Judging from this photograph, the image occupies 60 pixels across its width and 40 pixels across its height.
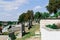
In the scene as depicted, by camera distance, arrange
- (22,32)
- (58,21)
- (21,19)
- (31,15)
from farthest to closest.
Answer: (21,19)
(31,15)
(22,32)
(58,21)

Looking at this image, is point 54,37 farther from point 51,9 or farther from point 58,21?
point 51,9

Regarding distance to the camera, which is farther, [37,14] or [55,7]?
[37,14]

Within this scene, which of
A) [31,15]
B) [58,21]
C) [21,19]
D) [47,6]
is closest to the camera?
[58,21]

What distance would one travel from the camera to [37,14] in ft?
248

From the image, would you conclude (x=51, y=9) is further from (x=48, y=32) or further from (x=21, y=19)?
(x=21, y=19)

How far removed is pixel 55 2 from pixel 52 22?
56.0ft

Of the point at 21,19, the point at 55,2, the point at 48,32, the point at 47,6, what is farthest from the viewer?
the point at 21,19

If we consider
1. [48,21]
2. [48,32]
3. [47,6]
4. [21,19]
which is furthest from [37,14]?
[48,32]

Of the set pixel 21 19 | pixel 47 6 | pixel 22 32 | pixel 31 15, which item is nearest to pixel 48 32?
pixel 22 32

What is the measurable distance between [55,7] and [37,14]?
36969mm

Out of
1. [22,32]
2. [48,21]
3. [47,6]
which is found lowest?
[22,32]

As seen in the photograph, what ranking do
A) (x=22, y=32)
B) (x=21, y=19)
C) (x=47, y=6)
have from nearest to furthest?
Result: (x=22, y=32) → (x=47, y=6) → (x=21, y=19)

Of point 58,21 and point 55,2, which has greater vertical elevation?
point 55,2

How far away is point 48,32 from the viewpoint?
42.9 feet
